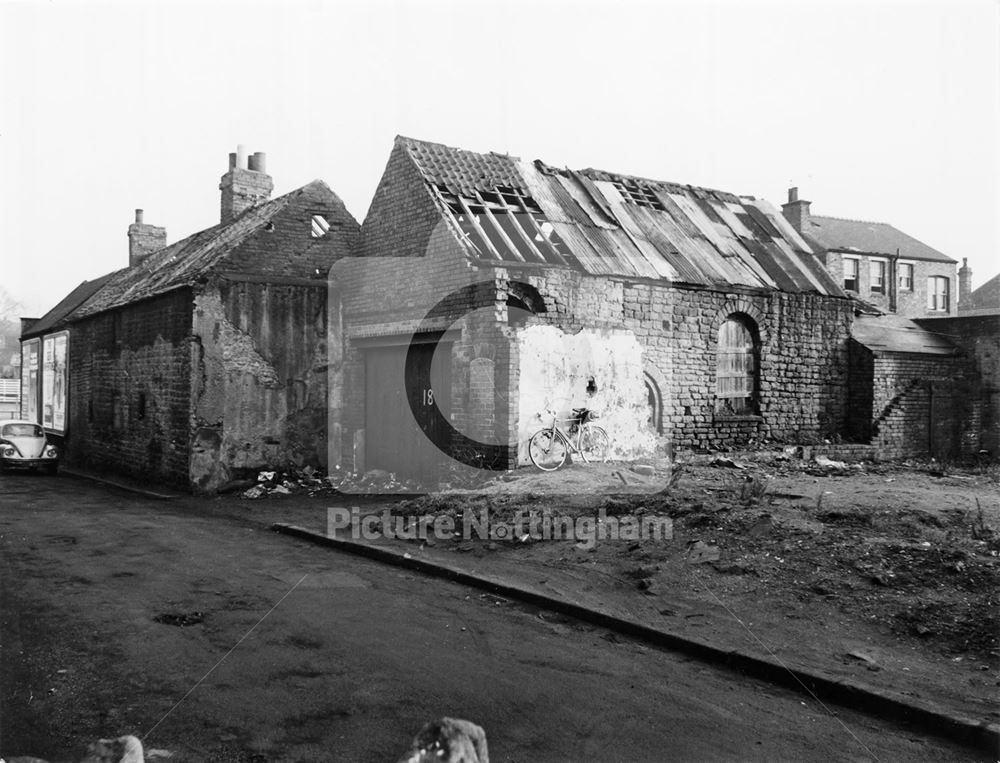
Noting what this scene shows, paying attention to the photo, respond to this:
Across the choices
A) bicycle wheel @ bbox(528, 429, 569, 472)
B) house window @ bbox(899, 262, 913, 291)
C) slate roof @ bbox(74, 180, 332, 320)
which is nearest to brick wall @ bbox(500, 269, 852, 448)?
bicycle wheel @ bbox(528, 429, 569, 472)

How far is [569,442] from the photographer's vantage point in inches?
526

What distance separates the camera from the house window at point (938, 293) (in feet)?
144

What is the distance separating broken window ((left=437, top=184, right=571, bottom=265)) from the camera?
44.3ft

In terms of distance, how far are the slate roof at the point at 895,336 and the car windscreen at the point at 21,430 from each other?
20.0 meters

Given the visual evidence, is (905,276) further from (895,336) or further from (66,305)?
(66,305)

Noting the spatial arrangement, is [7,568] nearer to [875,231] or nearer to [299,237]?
[299,237]

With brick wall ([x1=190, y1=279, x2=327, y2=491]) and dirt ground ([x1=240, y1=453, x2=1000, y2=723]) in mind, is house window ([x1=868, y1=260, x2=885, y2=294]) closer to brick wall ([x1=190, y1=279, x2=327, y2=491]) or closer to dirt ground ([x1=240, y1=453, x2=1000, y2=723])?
dirt ground ([x1=240, y1=453, x2=1000, y2=723])

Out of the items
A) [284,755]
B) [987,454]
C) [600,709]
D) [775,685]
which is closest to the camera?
[284,755]


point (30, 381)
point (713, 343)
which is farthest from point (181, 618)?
point (30, 381)

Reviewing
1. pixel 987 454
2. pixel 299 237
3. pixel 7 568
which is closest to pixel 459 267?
pixel 299 237

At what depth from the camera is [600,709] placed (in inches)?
183

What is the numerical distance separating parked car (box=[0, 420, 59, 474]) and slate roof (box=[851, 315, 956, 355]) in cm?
1957

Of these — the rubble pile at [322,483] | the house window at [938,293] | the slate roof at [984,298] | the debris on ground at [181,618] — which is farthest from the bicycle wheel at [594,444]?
the slate roof at [984,298]

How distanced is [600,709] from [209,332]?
39.8ft
